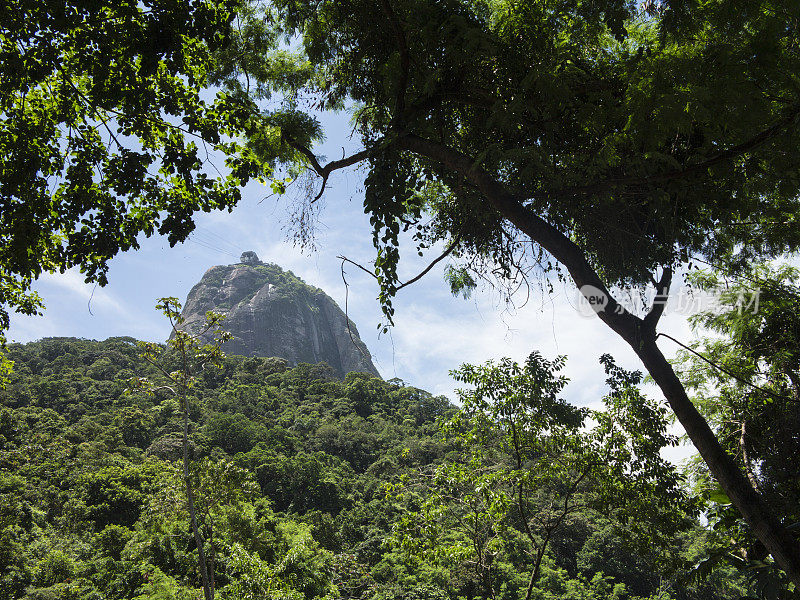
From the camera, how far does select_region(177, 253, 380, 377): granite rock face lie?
87.9m

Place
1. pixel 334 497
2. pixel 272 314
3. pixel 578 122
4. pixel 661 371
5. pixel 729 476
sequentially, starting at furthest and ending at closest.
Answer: pixel 272 314 < pixel 334 497 < pixel 578 122 < pixel 661 371 < pixel 729 476

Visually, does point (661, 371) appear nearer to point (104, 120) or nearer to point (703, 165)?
point (703, 165)

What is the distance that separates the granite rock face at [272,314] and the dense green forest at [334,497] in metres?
45.6

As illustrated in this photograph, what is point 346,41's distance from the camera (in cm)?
365

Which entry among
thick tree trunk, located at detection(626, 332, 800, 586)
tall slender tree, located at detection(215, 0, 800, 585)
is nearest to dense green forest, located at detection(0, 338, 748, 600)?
tall slender tree, located at detection(215, 0, 800, 585)

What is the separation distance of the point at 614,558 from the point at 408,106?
22403mm

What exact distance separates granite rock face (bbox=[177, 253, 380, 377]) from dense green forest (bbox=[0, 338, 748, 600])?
45643 millimetres

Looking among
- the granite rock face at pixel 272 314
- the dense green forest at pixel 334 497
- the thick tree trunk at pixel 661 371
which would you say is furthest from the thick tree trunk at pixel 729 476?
the granite rock face at pixel 272 314

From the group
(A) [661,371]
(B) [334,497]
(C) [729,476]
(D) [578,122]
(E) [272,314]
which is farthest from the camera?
(E) [272,314]

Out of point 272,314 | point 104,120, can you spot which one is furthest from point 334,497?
point 272,314

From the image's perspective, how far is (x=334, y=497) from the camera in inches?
955

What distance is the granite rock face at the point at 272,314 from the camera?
87938mm

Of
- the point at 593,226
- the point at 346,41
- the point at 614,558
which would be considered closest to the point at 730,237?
the point at 593,226

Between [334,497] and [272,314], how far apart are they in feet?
232
